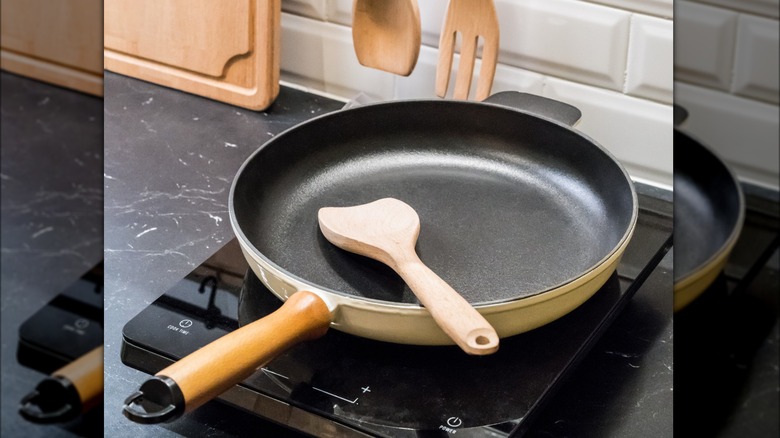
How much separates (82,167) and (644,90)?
82cm

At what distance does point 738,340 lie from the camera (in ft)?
0.33

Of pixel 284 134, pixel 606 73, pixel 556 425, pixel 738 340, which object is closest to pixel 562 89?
pixel 606 73

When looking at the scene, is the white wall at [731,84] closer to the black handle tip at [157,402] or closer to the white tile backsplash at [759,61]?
the white tile backsplash at [759,61]

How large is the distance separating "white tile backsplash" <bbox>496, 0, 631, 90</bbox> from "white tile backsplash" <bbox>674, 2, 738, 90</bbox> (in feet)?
2.55

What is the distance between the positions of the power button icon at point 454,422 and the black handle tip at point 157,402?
17 cm

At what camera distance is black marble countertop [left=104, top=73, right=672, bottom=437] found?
1.86 feet

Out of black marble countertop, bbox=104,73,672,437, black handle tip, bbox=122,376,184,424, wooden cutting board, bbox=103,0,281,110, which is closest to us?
black handle tip, bbox=122,376,184,424

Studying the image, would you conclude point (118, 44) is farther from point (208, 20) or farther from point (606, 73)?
point (606, 73)

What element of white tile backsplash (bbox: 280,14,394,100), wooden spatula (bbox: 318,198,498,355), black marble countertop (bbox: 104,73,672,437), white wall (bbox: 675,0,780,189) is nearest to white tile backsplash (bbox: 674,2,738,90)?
white wall (bbox: 675,0,780,189)

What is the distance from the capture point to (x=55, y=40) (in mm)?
119

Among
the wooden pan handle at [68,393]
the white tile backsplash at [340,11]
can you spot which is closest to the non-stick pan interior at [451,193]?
the white tile backsplash at [340,11]

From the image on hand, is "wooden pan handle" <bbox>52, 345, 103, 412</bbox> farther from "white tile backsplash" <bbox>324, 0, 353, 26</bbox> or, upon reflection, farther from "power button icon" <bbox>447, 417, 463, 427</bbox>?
"white tile backsplash" <bbox>324, 0, 353, 26</bbox>

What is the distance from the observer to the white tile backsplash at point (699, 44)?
3.8 inches

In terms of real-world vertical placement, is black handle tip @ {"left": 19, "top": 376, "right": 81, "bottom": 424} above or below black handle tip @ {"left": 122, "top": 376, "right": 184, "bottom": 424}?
above
